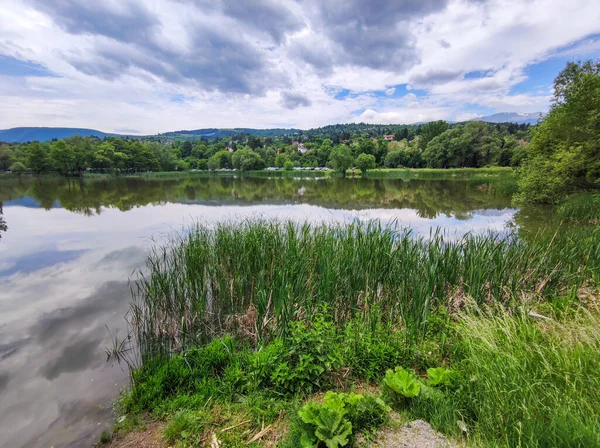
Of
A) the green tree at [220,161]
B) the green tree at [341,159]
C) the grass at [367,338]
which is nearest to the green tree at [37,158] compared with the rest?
the green tree at [220,161]

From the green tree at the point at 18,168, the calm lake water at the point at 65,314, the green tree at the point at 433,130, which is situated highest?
the green tree at the point at 433,130

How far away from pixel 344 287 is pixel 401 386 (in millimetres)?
2415

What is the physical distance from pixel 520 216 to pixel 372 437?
18.7 metres

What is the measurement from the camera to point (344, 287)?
5047 millimetres

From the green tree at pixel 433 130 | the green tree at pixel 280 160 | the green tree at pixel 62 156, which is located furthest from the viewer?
the green tree at pixel 280 160

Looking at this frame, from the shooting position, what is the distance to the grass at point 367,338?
96.7 inches

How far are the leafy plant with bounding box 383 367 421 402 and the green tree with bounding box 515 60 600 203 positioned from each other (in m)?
16.6

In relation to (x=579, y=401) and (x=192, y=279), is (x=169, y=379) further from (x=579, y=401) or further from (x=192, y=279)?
(x=579, y=401)

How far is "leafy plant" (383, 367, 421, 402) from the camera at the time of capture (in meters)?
2.62

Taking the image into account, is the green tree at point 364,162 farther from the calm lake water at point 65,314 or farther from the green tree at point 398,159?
the calm lake water at point 65,314

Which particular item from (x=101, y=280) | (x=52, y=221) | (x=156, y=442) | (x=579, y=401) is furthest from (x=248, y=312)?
(x=52, y=221)

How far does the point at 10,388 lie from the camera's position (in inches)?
155

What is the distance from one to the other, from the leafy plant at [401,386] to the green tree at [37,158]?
258ft

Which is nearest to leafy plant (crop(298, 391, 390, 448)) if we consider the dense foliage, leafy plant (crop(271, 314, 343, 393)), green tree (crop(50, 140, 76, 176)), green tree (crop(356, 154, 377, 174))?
leafy plant (crop(271, 314, 343, 393))
